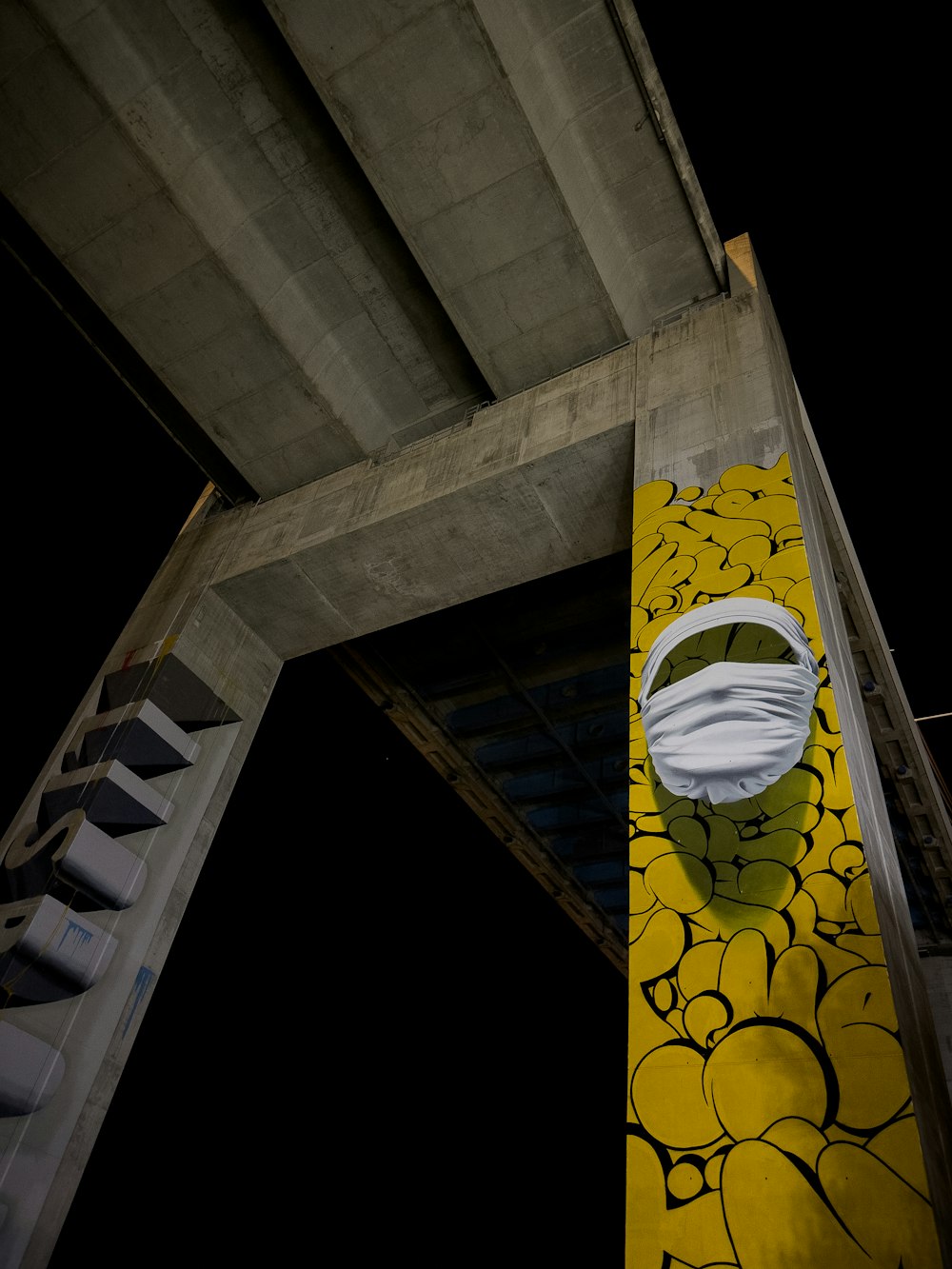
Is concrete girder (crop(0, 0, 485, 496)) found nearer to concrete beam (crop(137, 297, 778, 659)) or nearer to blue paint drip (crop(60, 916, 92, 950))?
→ concrete beam (crop(137, 297, 778, 659))

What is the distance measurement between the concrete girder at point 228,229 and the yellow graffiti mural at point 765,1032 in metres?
4.58

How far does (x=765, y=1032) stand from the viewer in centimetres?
221

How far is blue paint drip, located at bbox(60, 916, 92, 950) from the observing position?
188 inches

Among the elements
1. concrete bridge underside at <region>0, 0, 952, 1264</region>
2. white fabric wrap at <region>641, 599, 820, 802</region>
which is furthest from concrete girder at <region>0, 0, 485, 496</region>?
white fabric wrap at <region>641, 599, 820, 802</region>

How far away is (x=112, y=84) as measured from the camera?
A: 5262mm

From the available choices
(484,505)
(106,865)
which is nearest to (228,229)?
(484,505)

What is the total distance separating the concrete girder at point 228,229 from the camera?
5238 mm

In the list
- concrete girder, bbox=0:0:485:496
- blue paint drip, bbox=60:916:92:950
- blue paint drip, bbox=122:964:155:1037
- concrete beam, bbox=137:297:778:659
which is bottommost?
blue paint drip, bbox=122:964:155:1037

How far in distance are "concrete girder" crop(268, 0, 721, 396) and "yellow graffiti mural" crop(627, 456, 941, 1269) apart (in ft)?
11.9

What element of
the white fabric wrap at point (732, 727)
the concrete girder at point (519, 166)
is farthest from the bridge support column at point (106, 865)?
the white fabric wrap at point (732, 727)

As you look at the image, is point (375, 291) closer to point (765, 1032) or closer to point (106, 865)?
point (106, 865)

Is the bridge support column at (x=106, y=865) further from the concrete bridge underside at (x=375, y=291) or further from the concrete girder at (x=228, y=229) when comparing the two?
the concrete girder at (x=228, y=229)

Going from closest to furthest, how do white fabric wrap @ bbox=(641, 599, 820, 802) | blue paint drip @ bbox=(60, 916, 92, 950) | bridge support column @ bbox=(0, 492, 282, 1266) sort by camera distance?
Result: 1. white fabric wrap @ bbox=(641, 599, 820, 802)
2. bridge support column @ bbox=(0, 492, 282, 1266)
3. blue paint drip @ bbox=(60, 916, 92, 950)

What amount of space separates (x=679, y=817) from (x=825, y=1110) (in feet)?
3.27
